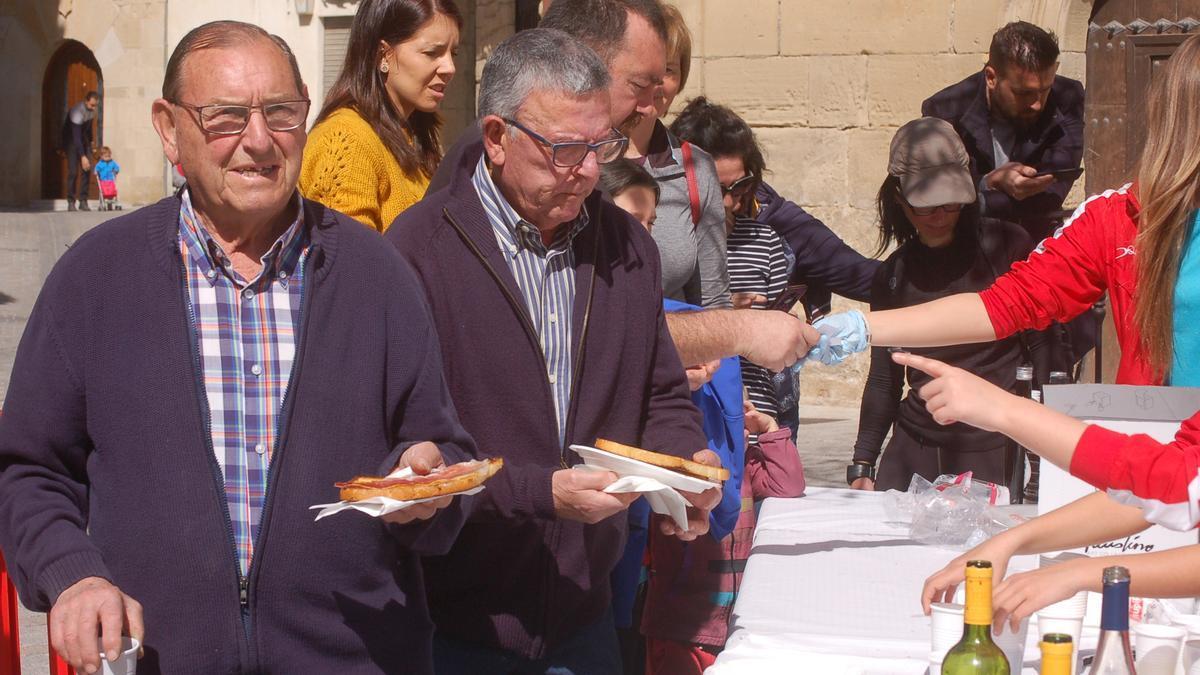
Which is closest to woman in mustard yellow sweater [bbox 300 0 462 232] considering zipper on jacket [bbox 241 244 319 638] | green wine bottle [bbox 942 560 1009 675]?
zipper on jacket [bbox 241 244 319 638]

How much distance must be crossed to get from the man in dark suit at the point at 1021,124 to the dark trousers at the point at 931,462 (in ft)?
4.46

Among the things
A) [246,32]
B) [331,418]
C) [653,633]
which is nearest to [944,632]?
[331,418]

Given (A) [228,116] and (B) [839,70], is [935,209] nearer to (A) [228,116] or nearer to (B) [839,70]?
(A) [228,116]

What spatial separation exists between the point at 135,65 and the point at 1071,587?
70.7 feet

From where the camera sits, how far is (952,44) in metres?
8.30

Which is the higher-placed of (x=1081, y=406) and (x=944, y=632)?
(x=1081, y=406)

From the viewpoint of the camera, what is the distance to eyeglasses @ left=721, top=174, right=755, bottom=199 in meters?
4.95

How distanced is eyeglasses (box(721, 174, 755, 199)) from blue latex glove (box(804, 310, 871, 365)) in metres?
1.63

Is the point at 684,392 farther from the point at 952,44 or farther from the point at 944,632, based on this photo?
the point at 952,44

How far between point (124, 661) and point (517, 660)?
34.3 inches

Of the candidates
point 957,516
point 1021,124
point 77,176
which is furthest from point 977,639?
point 77,176

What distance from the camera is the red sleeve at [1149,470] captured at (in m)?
1.93

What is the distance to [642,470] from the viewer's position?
2344 mm

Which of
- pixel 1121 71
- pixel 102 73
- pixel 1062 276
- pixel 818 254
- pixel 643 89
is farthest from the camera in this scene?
pixel 102 73
